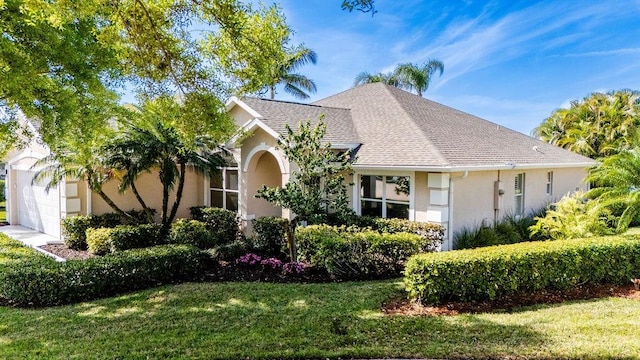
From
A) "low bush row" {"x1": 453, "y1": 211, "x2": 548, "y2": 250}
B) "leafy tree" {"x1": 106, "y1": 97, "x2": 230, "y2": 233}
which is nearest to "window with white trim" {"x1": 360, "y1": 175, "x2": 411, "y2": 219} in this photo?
"low bush row" {"x1": 453, "y1": 211, "x2": 548, "y2": 250}

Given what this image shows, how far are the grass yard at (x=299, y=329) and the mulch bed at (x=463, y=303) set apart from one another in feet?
1.11

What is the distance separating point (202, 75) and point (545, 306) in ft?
29.3

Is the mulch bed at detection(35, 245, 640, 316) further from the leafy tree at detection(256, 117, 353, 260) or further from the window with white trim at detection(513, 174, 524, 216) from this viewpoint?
the window with white trim at detection(513, 174, 524, 216)

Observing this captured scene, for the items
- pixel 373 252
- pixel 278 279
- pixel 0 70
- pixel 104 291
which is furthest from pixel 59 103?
pixel 373 252

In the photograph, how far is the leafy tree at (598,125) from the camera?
25188 millimetres

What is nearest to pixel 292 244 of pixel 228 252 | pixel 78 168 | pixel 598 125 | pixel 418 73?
pixel 228 252

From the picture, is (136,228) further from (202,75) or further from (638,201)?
(638,201)

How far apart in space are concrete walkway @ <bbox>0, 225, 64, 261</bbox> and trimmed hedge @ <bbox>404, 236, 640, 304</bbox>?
13.5 m

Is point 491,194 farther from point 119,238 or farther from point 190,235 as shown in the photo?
point 119,238

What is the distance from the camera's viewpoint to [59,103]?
8.27 metres

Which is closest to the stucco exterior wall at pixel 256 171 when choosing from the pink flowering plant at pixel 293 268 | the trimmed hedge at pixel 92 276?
the pink flowering plant at pixel 293 268

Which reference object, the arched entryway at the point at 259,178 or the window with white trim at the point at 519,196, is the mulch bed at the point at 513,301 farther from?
the arched entryway at the point at 259,178

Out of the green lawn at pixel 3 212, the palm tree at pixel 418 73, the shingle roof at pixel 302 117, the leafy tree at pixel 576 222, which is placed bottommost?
the green lawn at pixel 3 212

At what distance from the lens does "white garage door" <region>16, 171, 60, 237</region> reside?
16.6m
